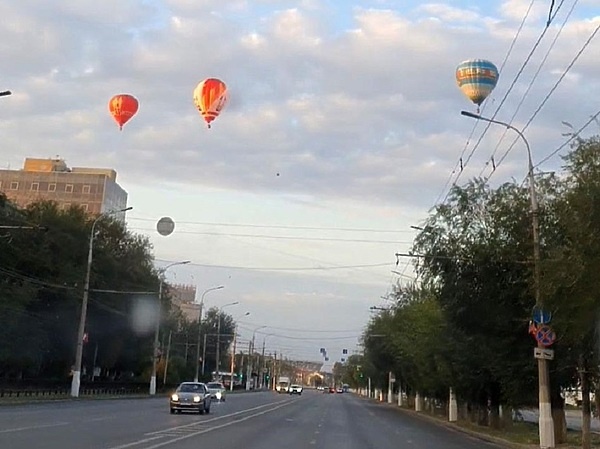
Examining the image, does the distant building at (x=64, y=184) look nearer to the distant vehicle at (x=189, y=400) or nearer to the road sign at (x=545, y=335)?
the distant vehicle at (x=189, y=400)

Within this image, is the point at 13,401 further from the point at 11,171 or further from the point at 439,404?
the point at 11,171

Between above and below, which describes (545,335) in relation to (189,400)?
above

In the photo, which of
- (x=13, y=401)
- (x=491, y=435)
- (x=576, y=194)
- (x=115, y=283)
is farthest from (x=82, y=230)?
(x=576, y=194)

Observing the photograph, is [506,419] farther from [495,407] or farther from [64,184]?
[64,184]

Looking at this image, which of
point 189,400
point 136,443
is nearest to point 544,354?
point 136,443

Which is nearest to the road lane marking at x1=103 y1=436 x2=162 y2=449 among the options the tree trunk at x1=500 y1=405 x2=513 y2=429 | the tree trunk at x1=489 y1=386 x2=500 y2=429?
the tree trunk at x1=489 y1=386 x2=500 y2=429

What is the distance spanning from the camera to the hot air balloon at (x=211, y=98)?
130 ft

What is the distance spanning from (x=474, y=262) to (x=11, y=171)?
12643cm

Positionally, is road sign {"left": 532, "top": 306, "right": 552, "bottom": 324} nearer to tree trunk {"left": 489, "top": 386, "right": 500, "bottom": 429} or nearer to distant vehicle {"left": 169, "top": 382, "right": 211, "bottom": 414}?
tree trunk {"left": 489, "top": 386, "right": 500, "bottom": 429}

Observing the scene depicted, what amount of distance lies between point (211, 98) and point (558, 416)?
64.2ft

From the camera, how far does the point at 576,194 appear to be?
22.2 metres

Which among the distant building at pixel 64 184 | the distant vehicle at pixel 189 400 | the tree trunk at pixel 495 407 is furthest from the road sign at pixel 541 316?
the distant building at pixel 64 184

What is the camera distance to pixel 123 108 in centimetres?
4281

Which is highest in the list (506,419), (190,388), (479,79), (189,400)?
(479,79)
